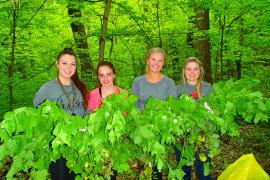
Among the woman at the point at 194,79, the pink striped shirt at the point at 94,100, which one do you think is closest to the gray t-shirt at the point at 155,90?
the woman at the point at 194,79

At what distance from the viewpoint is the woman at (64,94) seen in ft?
11.0

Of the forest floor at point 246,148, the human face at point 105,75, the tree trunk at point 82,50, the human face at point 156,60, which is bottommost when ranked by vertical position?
the forest floor at point 246,148

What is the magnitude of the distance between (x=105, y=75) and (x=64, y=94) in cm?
60

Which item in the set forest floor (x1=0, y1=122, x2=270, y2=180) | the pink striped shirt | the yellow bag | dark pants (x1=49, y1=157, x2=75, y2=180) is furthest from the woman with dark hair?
forest floor (x1=0, y1=122, x2=270, y2=180)

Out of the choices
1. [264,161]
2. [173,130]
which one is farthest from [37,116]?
[264,161]

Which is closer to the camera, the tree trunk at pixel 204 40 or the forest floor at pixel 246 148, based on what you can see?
the forest floor at pixel 246 148

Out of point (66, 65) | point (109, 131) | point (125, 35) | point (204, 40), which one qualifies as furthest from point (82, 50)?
point (109, 131)

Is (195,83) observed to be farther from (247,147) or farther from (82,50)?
(82,50)

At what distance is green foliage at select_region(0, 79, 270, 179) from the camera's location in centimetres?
228

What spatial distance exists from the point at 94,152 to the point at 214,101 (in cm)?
114

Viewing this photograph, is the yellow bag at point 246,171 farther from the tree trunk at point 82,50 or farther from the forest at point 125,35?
the tree trunk at point 82,50

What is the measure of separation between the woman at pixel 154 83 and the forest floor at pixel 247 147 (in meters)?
2.74

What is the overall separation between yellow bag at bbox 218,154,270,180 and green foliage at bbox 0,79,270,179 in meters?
0.53

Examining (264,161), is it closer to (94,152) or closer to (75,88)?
(75,88)
